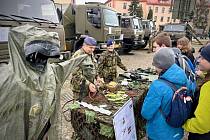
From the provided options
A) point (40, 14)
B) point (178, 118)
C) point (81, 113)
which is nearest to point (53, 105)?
point (81, 113)

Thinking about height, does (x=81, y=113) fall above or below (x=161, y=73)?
below

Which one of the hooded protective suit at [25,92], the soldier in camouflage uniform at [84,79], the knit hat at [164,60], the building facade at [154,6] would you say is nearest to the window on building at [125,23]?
the soldier in camouflage uniform at [84,79]

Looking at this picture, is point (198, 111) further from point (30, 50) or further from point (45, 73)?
point (30, 50)

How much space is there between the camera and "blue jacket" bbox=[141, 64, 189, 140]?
2.48 meters

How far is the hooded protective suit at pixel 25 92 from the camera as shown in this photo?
1.57 metres

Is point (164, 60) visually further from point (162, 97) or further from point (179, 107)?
point (179, 107)

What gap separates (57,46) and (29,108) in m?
0.51

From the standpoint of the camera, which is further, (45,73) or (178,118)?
(178,118)

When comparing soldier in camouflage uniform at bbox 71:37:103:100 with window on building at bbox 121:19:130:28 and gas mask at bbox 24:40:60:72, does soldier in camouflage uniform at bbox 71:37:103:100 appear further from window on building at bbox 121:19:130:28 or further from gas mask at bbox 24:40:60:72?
window on building at bbox 121:19:130:28

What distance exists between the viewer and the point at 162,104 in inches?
99.0

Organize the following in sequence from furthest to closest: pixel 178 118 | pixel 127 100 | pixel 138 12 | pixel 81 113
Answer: pixel 138 12
pixel 127 100
pixel 81 113
pixel 178 118

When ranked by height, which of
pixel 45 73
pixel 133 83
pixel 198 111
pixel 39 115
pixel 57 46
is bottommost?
pixel 133 83

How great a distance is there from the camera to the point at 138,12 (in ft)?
171

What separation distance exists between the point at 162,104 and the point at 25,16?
10.2ft
